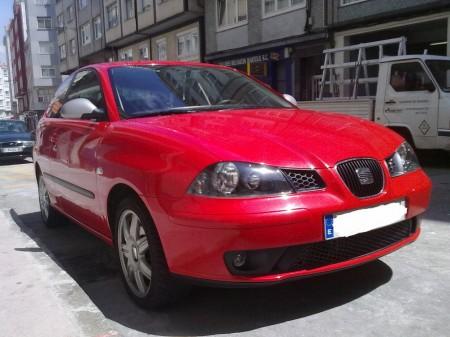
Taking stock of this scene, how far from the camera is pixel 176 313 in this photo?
2.91 meters

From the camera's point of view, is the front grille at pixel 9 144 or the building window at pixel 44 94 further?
the building window at pixel 44 94

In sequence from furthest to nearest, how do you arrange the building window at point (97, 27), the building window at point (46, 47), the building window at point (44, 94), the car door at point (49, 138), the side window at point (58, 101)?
1. the building window at point (44, 94)
2. the building window at point (46, 47)
3. the building window at point (97, 27)
4. the side window at point (58, 101)
5. the car door at point (49, 138)

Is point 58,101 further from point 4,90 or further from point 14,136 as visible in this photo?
point 4,90

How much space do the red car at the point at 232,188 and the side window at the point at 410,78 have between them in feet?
18.9

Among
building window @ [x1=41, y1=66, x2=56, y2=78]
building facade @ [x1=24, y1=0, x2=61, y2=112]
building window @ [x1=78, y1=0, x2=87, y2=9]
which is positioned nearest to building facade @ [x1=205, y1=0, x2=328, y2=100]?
building window @ [x1=78, y1=0, x2=87, y2=9]

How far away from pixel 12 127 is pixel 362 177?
17074mm

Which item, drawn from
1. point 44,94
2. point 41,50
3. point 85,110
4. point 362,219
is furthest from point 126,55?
point 44,94

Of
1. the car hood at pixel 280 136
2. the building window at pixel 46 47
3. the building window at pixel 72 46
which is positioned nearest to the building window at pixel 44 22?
the building window at pixel 46 47

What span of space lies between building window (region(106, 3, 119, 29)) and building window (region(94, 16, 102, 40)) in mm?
1780

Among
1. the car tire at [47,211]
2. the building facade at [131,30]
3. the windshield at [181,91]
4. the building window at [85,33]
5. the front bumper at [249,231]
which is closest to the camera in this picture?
the front bumper at [249,231]

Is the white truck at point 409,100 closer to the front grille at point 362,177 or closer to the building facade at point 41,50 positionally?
the front grille at point 362,177

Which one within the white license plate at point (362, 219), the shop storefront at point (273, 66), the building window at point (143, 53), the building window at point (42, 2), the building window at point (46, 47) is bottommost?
the white license plate at point (362, 219)

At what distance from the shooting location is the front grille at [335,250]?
2508 mm

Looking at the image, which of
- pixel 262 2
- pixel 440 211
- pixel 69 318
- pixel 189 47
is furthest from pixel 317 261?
pixel 189 47
